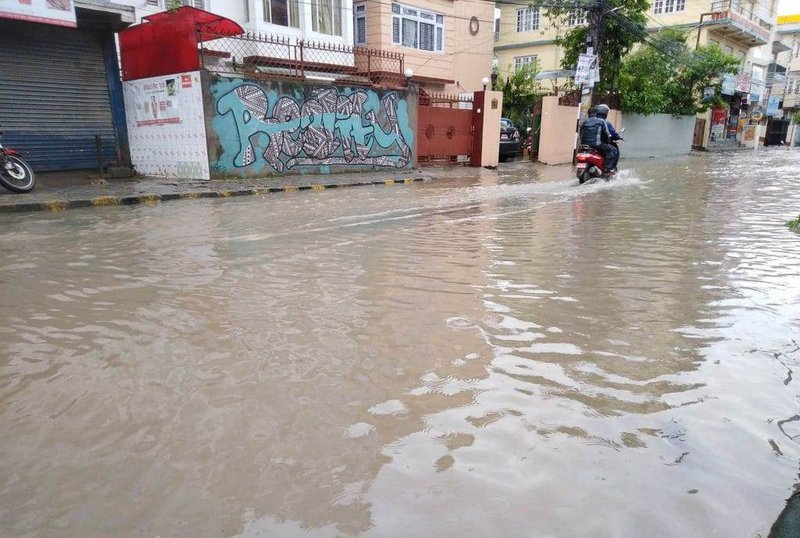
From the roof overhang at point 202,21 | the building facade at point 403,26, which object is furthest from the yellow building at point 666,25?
the roof overhang at point 202,21

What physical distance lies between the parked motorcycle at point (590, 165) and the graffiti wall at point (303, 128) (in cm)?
567

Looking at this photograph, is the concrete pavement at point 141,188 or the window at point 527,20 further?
the window at point 527,20

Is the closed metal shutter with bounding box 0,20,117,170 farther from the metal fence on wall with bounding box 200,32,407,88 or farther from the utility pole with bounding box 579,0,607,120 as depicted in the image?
the utility pole with bounding box 579,0,607,120

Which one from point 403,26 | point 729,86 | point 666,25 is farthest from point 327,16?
point 729,86

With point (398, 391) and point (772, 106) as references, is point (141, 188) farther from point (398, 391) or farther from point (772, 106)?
point (772, 106)

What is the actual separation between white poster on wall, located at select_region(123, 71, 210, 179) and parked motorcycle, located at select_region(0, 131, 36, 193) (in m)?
3.22

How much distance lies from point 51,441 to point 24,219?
686 cm

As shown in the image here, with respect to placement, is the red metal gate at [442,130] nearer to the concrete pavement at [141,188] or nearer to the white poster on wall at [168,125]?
the concrete pavement at [141,188]

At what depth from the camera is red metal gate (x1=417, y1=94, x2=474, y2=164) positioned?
1756cm

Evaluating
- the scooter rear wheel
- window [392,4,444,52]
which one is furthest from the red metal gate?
the scooter rear wheel

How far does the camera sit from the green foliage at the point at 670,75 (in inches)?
987

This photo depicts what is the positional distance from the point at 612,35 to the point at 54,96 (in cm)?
1945

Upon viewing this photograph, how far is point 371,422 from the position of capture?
2426mm

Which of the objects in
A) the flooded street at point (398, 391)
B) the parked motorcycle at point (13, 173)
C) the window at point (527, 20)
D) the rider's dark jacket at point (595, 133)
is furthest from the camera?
the window at point (527, 20)
